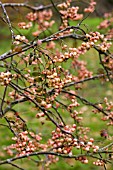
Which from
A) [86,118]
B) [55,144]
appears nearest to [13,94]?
[55,144]

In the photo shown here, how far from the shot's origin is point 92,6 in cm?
404

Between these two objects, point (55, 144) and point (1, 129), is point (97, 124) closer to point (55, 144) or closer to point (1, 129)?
point (1, 129)

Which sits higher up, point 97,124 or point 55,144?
point 97,124

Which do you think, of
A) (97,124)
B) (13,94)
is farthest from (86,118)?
(13,94)

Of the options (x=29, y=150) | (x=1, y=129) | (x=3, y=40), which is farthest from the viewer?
(x=3, y=40)

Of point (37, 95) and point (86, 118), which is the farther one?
point (86, 118)

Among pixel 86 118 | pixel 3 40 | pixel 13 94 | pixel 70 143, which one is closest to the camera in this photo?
pixel 70 143

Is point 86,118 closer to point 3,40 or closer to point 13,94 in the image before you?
point 13,94

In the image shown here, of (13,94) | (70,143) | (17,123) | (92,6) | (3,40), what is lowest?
(70,143)

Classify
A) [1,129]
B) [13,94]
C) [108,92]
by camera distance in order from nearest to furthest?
[13,94], [1,129], [108,92]

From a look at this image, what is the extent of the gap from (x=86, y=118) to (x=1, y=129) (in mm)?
1794

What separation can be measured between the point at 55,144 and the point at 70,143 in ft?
0.64

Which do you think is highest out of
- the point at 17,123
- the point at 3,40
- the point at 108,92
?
the point at 3,40

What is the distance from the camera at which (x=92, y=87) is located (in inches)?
443
